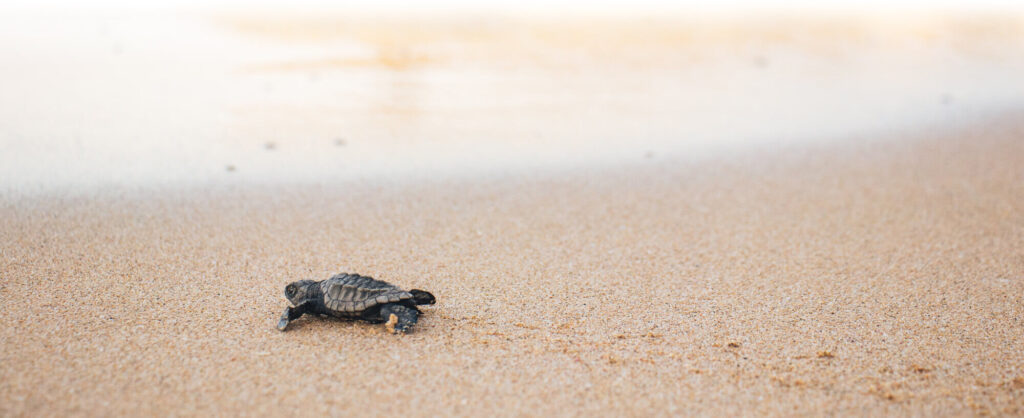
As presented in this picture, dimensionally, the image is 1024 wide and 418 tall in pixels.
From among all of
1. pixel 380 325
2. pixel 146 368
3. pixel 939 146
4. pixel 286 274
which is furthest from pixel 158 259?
pixel 939 146

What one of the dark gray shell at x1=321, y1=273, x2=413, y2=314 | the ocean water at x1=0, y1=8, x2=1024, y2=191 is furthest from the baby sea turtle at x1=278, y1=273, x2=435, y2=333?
the ocean water at x1=0, y1=8, x2=1024, y2=191

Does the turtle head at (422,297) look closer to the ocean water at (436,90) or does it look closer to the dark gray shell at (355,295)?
the dark gray shell at (355,295)

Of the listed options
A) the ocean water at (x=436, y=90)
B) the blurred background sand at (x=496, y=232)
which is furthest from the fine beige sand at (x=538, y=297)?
the ocean water at (x=436, y=90)

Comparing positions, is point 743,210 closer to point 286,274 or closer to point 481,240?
point 481,240

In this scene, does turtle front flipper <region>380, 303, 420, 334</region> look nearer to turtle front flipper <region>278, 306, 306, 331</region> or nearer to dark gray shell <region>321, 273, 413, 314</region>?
dark gray shell <region>321, 273, 413, 314</region>

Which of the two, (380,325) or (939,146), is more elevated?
(939,146)

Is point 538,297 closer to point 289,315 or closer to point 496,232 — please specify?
point 496,232

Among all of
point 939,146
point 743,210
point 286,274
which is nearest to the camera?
point 286,274

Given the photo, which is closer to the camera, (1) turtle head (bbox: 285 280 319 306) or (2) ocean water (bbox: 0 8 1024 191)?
(1) turtle head (bbox: 285 280 319 306)
